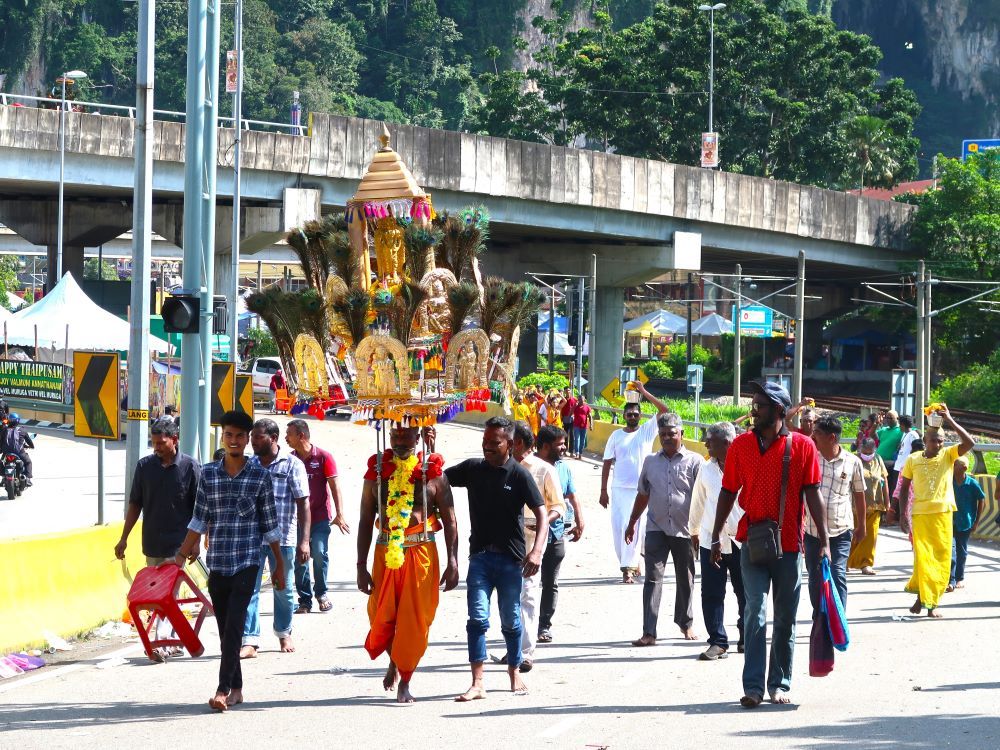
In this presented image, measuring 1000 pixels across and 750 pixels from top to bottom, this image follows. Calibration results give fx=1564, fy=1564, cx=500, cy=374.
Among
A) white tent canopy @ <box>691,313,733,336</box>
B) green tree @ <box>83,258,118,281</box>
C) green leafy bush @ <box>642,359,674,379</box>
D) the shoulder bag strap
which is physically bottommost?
the shoulder bag strap

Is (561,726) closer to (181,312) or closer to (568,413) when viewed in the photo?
(181,312)

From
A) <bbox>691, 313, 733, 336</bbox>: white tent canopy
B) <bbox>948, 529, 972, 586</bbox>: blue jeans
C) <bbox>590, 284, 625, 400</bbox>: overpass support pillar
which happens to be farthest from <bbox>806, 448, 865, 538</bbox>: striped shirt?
<bbox>691, 313, 733, 336</bbox>: white tent canopy

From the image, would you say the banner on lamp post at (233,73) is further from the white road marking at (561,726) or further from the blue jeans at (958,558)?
the white road marking at (561,726)

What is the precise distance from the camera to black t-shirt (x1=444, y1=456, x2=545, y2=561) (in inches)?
359

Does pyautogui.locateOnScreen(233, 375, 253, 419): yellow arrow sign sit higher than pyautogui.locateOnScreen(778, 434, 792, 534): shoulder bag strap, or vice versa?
pyautogui.locateOnScreen(233, 375, 253, 419): yellow arrow sign

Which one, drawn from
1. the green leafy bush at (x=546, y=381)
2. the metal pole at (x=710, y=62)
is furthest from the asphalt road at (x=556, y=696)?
the metal pole at (x=710, y=62)

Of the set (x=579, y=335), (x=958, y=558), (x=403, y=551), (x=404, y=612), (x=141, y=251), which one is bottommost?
(x=958, y=558)

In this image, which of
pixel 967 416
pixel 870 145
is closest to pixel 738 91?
pixel 870 145

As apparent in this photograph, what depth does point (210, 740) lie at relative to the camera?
800 cm

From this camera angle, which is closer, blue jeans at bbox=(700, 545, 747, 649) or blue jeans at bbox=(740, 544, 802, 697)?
blue jeans at bbox=(740, 544, 802, 697)

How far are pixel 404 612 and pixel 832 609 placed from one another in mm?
2419

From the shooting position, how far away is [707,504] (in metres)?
11.2

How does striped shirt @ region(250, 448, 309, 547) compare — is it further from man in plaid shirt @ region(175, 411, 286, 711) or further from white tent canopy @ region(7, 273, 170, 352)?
white tent canopy @ region(7, 273, 170, 352)

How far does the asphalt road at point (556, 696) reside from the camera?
26.6 feet
